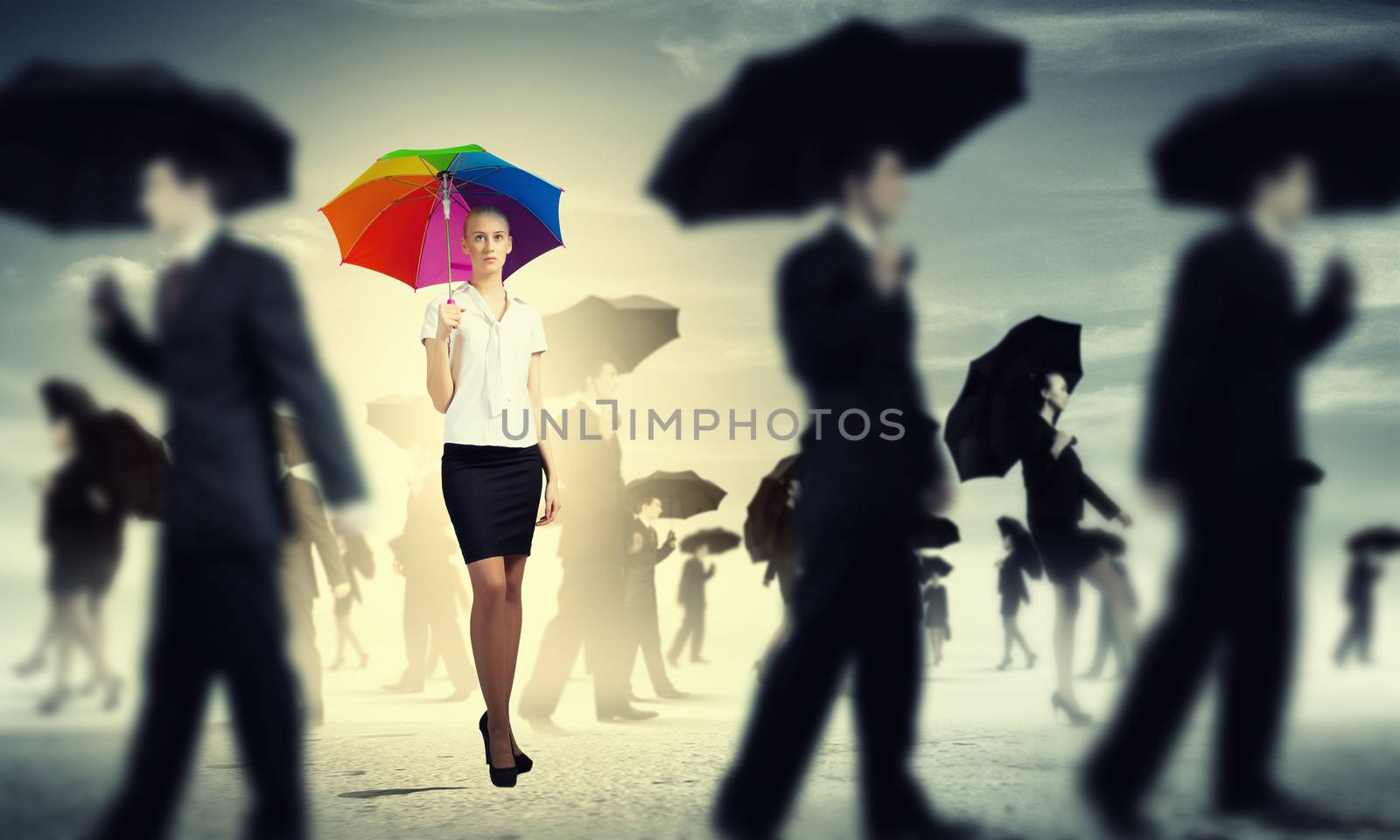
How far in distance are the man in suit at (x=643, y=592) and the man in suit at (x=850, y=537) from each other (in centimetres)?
420

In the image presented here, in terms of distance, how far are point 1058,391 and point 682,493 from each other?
4.14 meters

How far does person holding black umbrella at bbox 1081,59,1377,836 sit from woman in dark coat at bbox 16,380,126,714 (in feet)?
13.3

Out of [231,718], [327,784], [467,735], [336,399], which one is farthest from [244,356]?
[467,735]

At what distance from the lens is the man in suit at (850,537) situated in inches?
150

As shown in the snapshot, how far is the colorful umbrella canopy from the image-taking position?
5555 millimetres

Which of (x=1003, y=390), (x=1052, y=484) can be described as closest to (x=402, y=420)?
(x=1003, y=390)

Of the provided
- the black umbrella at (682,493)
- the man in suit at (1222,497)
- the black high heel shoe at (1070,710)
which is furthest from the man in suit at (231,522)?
the black umbrella at (682,493)

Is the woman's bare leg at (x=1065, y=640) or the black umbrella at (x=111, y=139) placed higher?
the black umbrella at (x=111, y=139)

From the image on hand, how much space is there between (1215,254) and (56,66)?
465cm

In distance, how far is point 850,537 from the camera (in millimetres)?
3809

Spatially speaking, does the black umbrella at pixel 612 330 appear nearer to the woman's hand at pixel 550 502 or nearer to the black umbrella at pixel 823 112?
the woman's hand at pixel 550 502

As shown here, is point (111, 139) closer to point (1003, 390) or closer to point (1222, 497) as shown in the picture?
point (1222, 497)

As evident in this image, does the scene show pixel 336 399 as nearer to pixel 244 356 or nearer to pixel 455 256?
pixel 244 356

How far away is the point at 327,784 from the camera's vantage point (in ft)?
18.5
